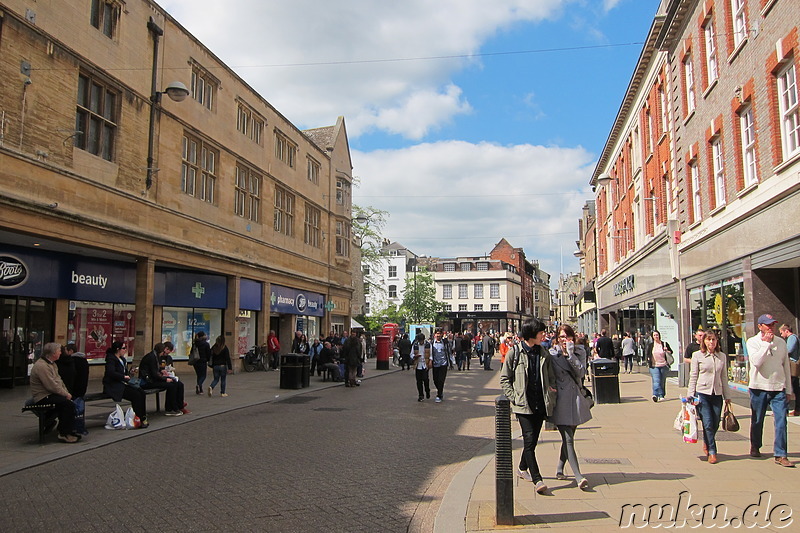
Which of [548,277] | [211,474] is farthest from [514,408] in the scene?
[548,277]

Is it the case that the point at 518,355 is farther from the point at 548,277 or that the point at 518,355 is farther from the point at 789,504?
the point at 548,277

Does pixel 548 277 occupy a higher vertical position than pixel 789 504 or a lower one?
higher

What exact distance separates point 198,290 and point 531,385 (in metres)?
18.8

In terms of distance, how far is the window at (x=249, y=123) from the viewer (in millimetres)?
25656

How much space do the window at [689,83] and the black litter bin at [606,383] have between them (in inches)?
334

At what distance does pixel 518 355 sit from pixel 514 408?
1.85 ft

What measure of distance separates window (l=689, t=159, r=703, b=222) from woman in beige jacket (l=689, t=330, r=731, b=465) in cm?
1104

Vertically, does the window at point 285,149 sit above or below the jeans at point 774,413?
above

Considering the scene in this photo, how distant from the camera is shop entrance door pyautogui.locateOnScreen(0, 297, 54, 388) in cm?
1655

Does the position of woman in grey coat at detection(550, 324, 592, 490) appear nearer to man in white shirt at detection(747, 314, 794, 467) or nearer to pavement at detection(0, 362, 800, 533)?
pavement at detection(0, 362, 800, 533)

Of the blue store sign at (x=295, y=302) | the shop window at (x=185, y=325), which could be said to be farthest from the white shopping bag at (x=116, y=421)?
the blue store sign at (x=295, y=302)

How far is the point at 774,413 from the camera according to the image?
7.77 meters

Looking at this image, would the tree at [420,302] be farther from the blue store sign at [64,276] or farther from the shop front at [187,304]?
the blue store sign at [64,276]

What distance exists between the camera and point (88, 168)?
16297mm
